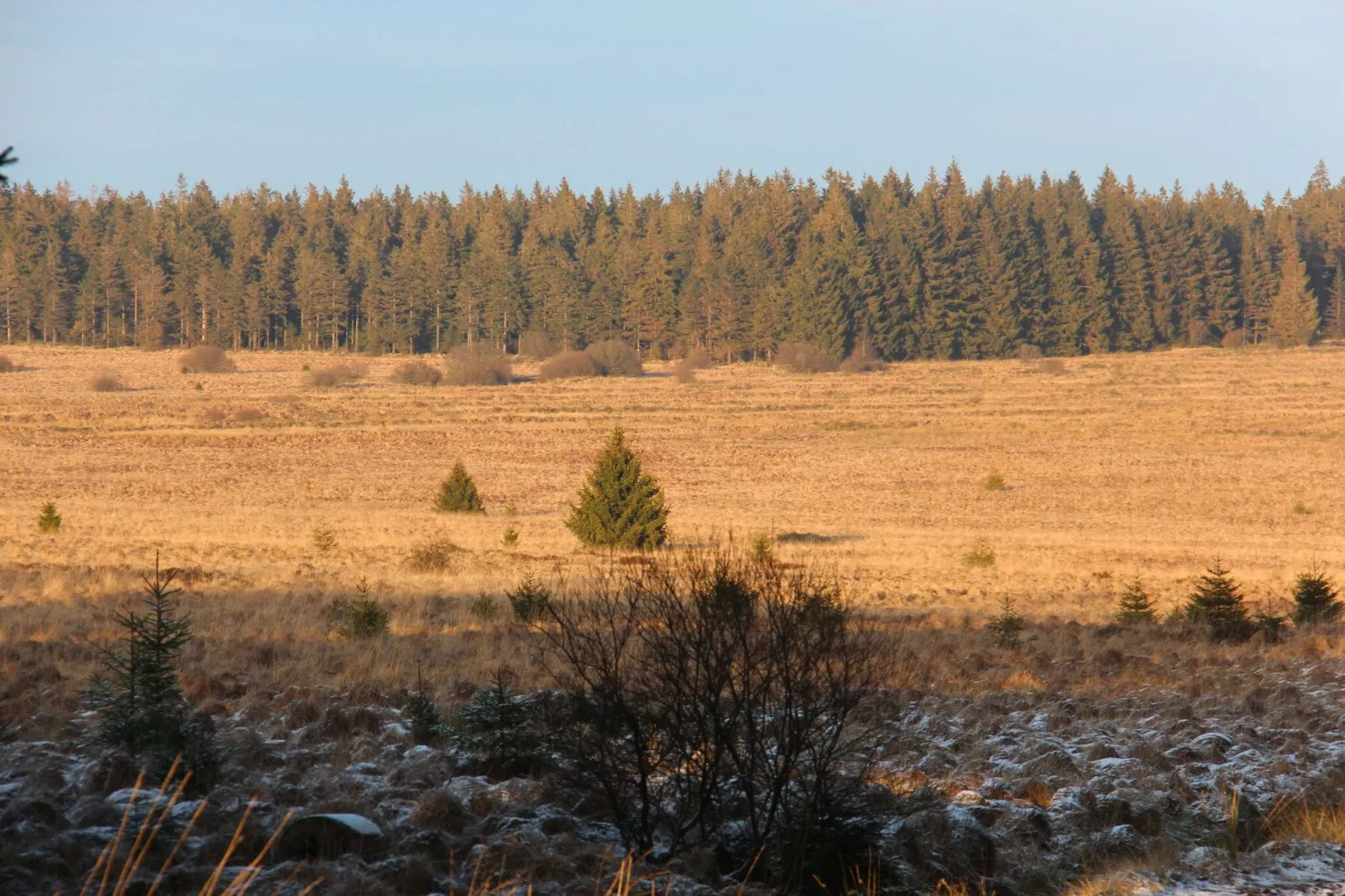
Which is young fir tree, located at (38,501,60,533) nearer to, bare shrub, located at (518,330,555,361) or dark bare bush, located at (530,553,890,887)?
dark bare bush, located at (530,553,890,887)

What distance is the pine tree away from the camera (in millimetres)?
98438

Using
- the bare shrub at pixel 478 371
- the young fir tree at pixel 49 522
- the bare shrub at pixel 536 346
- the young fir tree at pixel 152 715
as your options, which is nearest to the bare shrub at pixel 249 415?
the bare shrub at pixel 478 371

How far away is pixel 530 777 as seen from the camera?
7184mm

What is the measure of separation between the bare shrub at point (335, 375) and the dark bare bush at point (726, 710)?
228 feet

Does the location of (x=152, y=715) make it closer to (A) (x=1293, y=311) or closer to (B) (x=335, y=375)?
(B) (x=335, y=375)

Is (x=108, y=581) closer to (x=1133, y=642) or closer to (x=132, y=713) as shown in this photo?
(x=132, y=713)

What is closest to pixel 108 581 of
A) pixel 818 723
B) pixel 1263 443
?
pixel 818 723

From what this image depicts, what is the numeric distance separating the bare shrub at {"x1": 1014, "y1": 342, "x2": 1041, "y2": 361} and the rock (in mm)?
90770

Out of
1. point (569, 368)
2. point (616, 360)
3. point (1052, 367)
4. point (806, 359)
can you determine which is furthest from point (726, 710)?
point (1052, 367)

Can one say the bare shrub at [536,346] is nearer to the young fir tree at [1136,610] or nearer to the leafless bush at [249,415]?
the leafless bush at [249,415]

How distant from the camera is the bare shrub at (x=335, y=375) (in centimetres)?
7294

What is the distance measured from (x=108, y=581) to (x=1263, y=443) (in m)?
46.6

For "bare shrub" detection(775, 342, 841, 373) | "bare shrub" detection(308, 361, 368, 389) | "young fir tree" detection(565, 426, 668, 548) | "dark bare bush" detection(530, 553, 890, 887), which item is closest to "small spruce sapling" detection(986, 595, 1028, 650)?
"dark bare bush" detection(530, 553, 890, 887)

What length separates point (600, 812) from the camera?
6309mm
